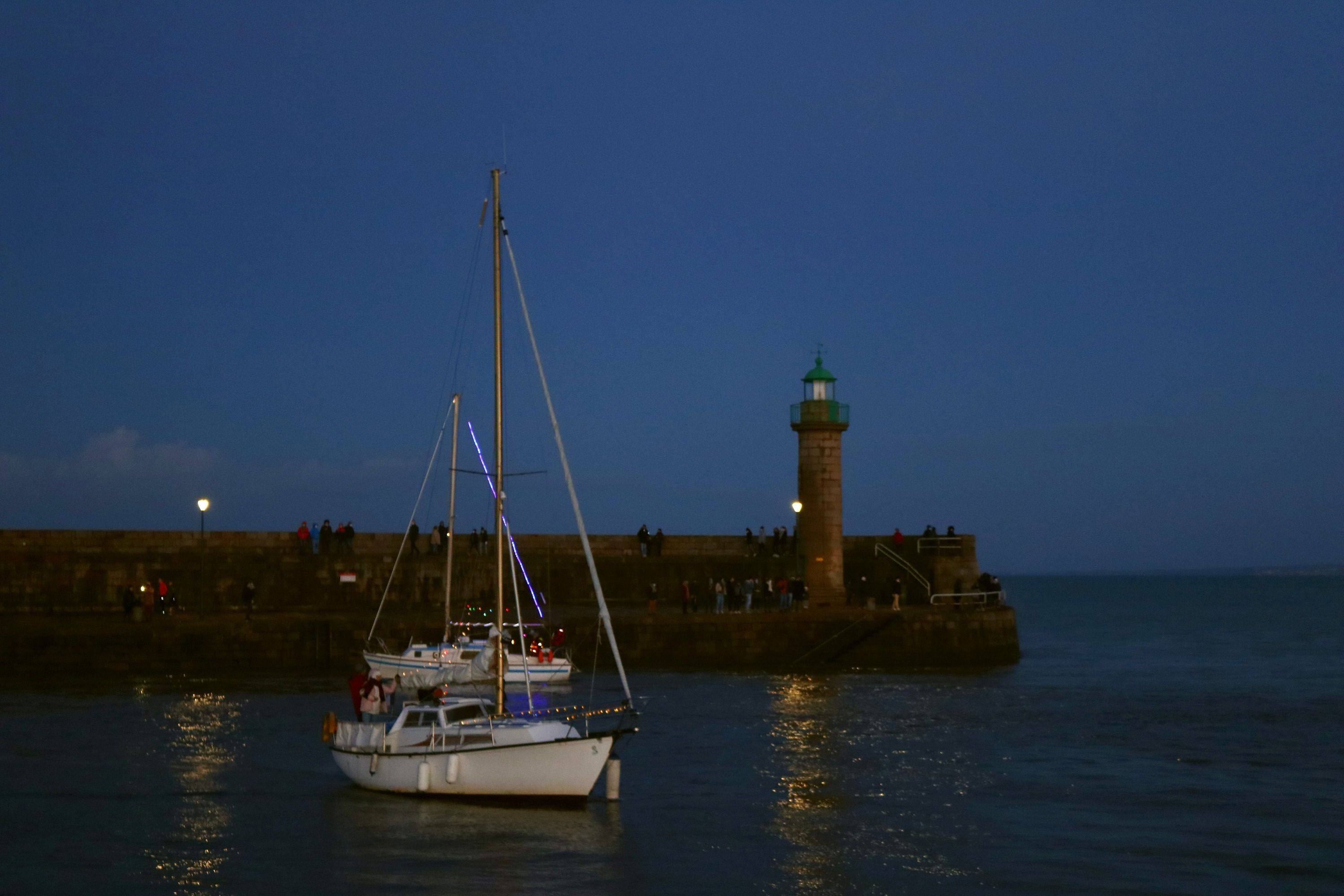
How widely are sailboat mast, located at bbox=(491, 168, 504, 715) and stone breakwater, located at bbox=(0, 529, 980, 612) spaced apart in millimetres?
18653

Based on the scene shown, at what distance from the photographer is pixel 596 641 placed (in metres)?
34.9

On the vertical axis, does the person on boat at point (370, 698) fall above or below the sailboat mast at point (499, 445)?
below

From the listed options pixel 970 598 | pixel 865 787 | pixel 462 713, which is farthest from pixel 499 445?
pixel 970 598

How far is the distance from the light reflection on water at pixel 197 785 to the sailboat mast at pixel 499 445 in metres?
3.84

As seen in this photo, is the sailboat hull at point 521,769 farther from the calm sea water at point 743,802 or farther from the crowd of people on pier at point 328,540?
the crowd of people on pier at point 328,540

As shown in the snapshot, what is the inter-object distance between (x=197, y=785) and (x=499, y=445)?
6.33 m

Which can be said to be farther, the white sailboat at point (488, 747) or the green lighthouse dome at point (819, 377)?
the green lighthouse dome at point (819, 377)

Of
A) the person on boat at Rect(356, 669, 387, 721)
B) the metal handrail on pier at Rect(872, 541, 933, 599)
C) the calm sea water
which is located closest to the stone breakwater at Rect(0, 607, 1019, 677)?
the calm sea water

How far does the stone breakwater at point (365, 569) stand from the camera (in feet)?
120

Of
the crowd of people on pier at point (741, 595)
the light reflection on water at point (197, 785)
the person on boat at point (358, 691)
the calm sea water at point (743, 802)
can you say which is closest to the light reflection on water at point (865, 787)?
the calm sea water at point (743, 802)

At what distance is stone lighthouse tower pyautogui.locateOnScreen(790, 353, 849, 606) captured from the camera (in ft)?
134

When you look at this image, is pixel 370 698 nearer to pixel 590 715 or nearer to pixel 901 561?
pixel 590 715

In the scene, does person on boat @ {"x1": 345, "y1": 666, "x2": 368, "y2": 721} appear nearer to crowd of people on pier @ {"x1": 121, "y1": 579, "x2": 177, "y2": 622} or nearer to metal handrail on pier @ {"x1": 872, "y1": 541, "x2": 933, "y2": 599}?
crowd of people on pier @ {"x1": 121, "y1": 579, "x2": 177, "y2": 622}

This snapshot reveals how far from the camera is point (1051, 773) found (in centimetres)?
2212
